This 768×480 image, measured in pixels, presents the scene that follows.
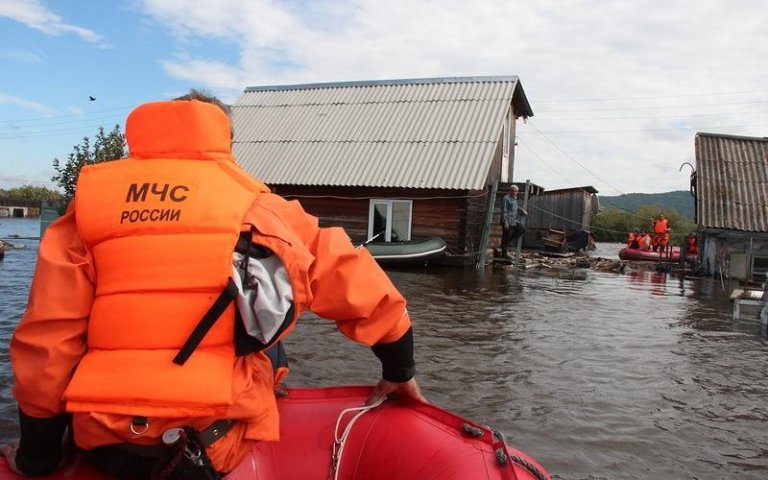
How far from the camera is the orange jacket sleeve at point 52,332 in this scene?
1496 millimetres

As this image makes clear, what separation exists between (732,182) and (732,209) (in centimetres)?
101

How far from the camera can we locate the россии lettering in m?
1.51

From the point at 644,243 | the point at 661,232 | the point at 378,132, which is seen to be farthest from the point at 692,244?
the point at 378,132

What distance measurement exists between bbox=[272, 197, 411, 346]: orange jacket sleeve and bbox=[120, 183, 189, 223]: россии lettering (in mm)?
288

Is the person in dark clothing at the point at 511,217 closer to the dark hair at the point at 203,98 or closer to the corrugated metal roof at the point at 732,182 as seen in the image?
the corrugated metal roof at the point at 732,182

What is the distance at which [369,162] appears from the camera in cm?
1611

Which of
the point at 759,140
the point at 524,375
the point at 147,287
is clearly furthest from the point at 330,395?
the point at 759,140

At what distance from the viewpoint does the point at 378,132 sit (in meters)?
17.2

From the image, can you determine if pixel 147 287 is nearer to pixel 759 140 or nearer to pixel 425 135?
pixel 425 135

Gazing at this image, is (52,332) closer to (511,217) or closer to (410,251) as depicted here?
(410,251)

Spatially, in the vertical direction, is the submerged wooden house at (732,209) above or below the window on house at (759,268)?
above

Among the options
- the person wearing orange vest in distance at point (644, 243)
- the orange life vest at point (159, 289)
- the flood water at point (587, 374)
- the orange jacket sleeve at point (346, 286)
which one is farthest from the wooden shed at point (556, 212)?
the orange life vest at point (159, 289)

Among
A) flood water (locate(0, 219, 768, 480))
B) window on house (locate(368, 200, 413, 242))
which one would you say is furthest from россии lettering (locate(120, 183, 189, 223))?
window on house (locate(368, 200, 413, 242))

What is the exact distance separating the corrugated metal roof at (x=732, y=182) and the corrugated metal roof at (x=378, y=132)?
506cm
